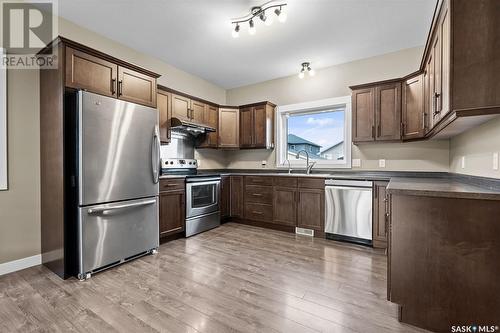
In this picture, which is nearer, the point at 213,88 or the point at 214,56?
the point at 214,56

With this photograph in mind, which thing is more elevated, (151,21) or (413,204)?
(151,21)

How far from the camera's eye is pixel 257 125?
14.6ft

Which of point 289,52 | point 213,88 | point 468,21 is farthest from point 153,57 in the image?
point 468,21

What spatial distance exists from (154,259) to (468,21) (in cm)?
342

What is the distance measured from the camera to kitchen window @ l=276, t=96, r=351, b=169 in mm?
3854

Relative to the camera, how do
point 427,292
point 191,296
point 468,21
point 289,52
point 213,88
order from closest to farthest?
point 468,21 < point 427,292 < point 191,296 < point 289,52 < point 213,88

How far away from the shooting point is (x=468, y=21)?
4.53ft

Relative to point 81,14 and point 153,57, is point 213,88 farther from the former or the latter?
point 81,14

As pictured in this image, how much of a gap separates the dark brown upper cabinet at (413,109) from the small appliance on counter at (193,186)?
9.75 feet

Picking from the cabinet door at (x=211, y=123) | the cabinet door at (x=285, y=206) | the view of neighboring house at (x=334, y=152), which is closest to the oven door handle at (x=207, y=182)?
the cabinet door at (x=211, y=123)

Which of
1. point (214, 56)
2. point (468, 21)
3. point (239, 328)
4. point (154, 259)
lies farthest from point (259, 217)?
point (468, 21)

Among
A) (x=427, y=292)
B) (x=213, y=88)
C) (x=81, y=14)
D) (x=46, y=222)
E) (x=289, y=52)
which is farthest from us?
(x=213, y=88)

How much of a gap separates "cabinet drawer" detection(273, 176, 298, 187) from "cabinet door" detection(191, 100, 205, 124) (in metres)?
1.75

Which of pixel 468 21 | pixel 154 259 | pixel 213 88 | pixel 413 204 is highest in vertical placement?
pixel 213 88
